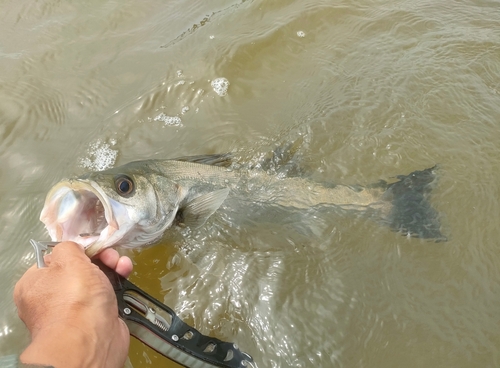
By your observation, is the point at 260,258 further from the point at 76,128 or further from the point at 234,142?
the point at 76,128

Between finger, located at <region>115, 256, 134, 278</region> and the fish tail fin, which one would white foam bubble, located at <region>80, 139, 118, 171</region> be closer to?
finger, located at <region>115, 256, 134, 278</region>

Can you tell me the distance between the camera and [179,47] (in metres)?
6.21

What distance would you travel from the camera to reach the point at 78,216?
2764 mm

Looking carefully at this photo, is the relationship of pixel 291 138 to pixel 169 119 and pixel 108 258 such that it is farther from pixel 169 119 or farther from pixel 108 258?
pixel 108 258

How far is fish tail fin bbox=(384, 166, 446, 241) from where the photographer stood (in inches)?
150

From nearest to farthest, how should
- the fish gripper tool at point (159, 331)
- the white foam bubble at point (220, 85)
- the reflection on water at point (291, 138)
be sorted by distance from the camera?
1. the fish gripper tool at point (159, 331)
2. the reflection on water at point (291, 138)
3. the white foam bubble at point (220, 85)

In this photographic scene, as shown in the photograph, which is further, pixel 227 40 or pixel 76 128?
pixel 227 40

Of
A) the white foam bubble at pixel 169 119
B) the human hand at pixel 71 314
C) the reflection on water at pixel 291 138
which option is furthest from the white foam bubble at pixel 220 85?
the human hand at pixel 71 314

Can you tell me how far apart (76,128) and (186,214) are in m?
2.51

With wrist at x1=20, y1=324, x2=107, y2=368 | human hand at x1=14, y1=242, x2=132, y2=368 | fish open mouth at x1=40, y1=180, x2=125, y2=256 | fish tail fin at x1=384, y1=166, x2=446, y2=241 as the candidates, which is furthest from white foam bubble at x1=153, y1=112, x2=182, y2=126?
wrist at x1=20, y1=324, x2=107, y2=368

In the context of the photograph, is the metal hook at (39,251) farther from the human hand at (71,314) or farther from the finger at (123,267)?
the finger at (123,267)

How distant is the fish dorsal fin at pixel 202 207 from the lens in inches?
139

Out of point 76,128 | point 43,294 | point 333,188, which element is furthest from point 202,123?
point 43,294

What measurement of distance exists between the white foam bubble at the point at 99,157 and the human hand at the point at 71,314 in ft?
8.14
